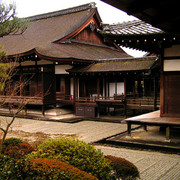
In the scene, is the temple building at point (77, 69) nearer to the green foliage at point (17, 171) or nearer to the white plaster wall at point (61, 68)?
the white plaster wall at point (61, 68)

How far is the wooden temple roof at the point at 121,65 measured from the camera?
56.4 feet

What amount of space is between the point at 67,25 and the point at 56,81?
6901 millimetres

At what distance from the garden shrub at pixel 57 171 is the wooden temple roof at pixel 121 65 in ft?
41.7

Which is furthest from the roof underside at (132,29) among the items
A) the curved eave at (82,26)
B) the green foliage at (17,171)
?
the curved eave at (82,26)

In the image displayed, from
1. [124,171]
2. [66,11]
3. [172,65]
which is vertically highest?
[66,11]

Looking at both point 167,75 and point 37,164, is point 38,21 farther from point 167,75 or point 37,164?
point 37,164

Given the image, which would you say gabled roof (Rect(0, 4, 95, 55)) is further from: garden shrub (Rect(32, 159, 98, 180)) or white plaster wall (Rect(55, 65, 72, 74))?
garden shrub (Rect(32, 159, 98, 180))

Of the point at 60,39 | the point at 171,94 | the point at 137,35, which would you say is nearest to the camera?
the point at 137,35

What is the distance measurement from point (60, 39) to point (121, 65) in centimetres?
703

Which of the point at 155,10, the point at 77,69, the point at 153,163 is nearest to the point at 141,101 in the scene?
the point at 77,69

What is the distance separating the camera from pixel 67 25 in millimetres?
25359

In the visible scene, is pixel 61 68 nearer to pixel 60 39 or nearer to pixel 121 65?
pixel 60 39

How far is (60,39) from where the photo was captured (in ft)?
74.1

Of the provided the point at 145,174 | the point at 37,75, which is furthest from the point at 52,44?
the point at 145,174
